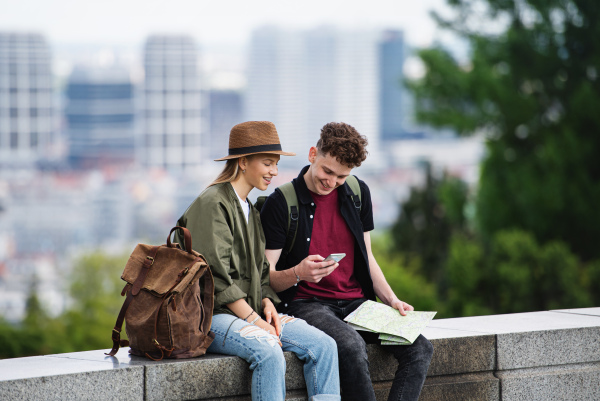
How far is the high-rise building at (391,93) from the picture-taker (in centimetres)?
18512

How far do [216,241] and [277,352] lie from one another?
0.52 m

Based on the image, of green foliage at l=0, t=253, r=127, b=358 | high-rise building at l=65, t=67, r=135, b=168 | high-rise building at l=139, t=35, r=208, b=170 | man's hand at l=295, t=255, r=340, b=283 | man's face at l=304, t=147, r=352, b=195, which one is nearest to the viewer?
man's hand at l=295, t=255, r=340, b=283

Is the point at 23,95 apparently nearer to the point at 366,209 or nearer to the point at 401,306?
the point at 366,209

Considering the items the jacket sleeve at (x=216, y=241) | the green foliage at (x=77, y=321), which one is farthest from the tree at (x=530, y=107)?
the jacket sleeve at (x=216, y=241)

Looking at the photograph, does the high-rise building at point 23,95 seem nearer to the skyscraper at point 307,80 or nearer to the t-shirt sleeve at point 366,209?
the skyscraper at point 307,80

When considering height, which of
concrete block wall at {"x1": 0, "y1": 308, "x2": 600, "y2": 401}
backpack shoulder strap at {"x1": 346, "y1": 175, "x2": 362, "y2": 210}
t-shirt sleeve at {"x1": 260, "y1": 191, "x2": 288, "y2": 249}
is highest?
backpack shoulder strap at {"x1": 346, "y1": 175, "x2": 362, "y2": 210}

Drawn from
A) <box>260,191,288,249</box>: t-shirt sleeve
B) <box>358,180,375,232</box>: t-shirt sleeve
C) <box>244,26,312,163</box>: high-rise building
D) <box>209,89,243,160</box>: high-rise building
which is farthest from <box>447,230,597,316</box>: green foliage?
<box>244,26,312,163</box>: high-rise building

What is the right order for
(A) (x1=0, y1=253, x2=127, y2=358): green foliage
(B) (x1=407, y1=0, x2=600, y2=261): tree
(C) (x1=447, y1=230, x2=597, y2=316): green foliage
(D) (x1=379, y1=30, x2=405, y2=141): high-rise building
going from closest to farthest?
(C) (x1=447, y1=230, x2=597, y2=316): green foliage < (B) (x1=407, y1=0, x2=600, y2=261): tree < (A) (x1=0, y1=253, x2=127, y2=358): green foliage < (D) (x1=379, y1=30, x2=405, y2=141): high-rise building

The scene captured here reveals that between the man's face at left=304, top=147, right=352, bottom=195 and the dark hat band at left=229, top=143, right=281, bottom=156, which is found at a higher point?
the dark hat band at left=229, top=143, right=281, bottom=156

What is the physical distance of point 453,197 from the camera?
2245cm

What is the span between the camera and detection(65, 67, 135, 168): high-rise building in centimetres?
16150

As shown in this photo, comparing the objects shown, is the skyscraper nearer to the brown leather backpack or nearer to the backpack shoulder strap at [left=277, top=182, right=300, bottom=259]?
the backpack shoulder strap at [left=277, top=182, right=300, bottom=259]

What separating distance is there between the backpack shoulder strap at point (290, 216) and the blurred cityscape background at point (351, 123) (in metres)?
→ 13.6

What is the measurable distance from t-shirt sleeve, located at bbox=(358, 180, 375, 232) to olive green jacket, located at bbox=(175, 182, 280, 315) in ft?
1.93
